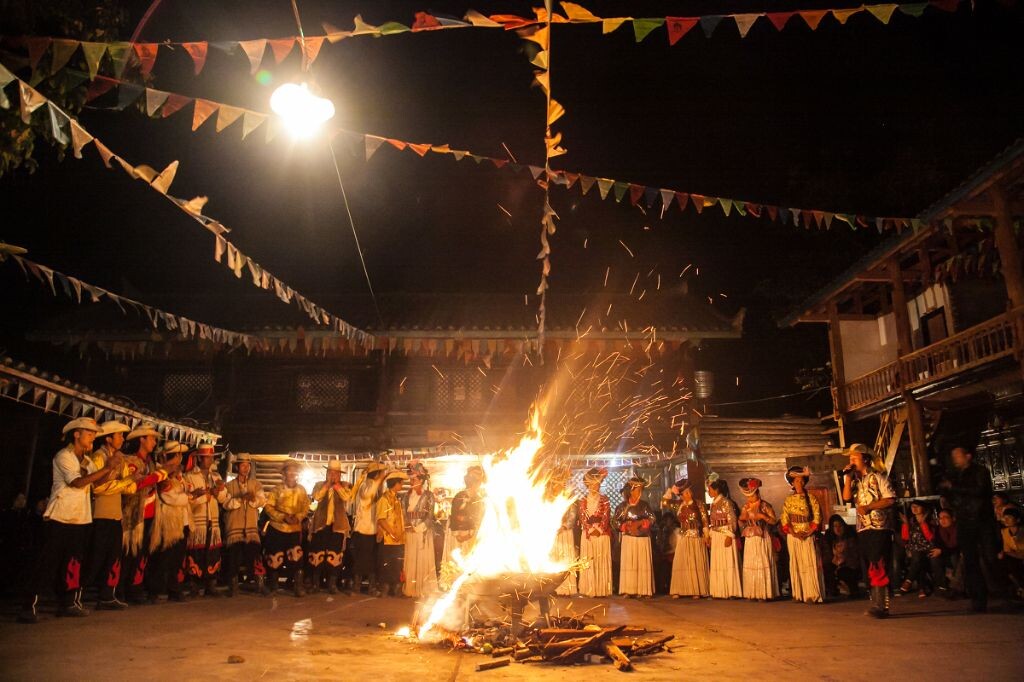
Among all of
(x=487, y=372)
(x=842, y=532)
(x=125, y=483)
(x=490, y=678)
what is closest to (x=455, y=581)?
(x=490, y=678)

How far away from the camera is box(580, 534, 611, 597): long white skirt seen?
10.6 meters

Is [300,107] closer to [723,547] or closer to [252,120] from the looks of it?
[252,120]

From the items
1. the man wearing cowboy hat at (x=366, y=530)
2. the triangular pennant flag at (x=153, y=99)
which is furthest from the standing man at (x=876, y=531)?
the triangular pennant flag at (x=153, y=99)

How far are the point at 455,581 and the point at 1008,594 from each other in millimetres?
7293

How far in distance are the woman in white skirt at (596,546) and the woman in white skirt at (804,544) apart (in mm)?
2700

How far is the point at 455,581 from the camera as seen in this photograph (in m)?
6.77

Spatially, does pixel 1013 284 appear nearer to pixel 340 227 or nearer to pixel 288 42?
pixel 288 42

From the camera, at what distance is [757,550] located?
9.71m

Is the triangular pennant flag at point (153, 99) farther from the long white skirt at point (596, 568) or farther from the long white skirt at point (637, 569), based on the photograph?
the long white skirt at point (637, 569)

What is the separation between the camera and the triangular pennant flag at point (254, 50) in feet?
17.5

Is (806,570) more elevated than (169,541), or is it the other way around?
(169,541)

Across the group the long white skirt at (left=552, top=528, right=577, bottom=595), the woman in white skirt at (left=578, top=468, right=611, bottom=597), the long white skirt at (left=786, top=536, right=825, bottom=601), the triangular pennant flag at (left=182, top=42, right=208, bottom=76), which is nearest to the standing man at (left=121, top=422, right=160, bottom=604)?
the triangular pennant flag at (left=182, top=42, right=208, bottom=76)

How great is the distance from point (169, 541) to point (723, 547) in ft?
25.7

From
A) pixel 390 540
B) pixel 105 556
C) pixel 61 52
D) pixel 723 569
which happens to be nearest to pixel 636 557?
pixel 723 569
